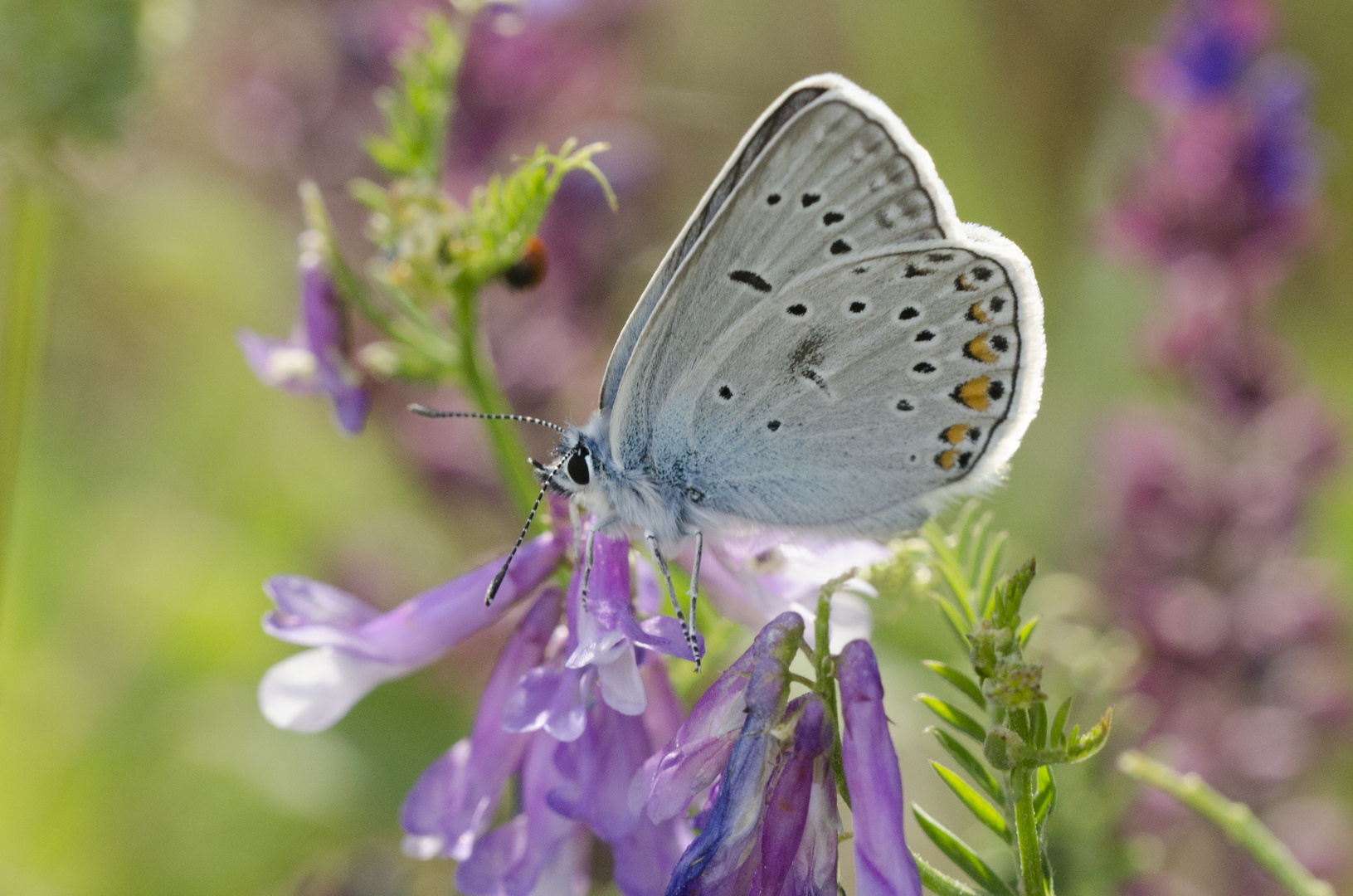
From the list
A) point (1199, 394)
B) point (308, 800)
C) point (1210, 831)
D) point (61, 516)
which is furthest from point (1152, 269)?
point (61, 516)

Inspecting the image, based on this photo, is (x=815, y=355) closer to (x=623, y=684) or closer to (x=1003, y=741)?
(x=623, y=684)

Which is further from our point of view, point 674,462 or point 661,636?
point 674,462

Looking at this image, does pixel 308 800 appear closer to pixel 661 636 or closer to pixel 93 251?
pixel 661 636

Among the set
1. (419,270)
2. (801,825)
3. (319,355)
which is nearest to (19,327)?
(319,355)

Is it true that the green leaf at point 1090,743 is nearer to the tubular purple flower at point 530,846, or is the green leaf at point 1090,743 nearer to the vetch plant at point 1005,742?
the vetch plant at point 1005,742

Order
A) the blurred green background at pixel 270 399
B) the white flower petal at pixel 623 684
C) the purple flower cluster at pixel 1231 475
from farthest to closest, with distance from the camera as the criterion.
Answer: the blurred green background at pixel 270 399 → the purple flower cluster at pixel 1231 475 → the white flower petal at pixel 623 684

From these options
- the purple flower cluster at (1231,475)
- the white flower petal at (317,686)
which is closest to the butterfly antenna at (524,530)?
the white flower petal at (317,686)
